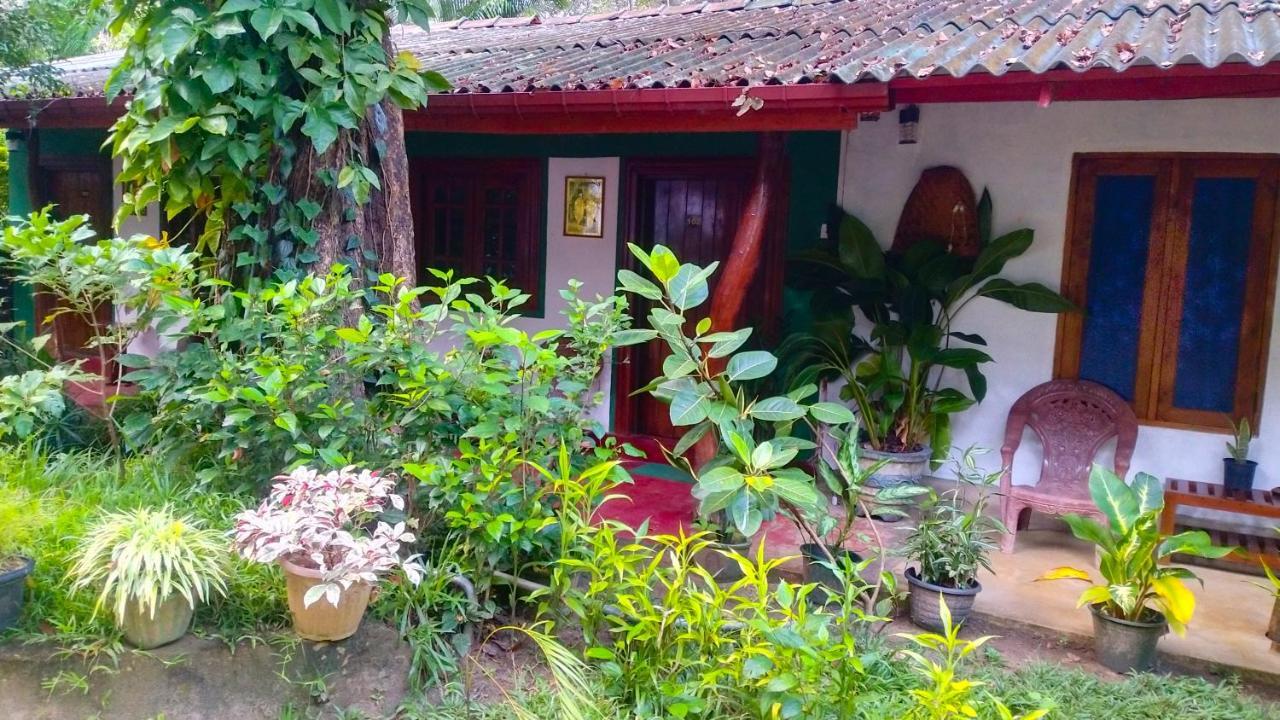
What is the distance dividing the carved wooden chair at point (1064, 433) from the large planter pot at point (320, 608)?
3.32 meters

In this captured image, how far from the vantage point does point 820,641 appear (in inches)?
106

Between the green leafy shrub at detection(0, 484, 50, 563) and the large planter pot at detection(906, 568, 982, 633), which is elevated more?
the green leafy shrub at detection(0, 484, 50, 563)

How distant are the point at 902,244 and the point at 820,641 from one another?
341cm

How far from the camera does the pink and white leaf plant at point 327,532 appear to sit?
8.93 feet

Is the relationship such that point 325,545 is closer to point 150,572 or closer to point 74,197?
point 150,572

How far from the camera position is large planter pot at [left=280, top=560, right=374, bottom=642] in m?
2.77

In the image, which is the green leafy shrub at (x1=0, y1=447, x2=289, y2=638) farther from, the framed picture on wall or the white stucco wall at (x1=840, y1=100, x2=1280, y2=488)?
the white stucco wall at (x1=840, y1=100, x2=1280, y2=488)

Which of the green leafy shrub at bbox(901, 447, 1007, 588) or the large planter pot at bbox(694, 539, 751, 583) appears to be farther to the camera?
the large planter pot at bbox(694, 539, 751, 583)

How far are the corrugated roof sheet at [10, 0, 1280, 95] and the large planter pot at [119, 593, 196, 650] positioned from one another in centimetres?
296

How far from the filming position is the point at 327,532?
9.17ft

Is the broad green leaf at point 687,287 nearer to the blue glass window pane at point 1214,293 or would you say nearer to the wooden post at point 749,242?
the wooden post at point 749,242

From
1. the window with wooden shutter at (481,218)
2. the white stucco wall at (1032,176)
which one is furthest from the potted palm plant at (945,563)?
the window with wooden shutter at (481,218)

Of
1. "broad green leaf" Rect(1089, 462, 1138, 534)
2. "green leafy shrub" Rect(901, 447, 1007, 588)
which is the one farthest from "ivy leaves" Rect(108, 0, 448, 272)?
"broad green leaf" Rect(1089, 462, 1138, 534)

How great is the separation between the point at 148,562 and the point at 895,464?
12.4 ft
